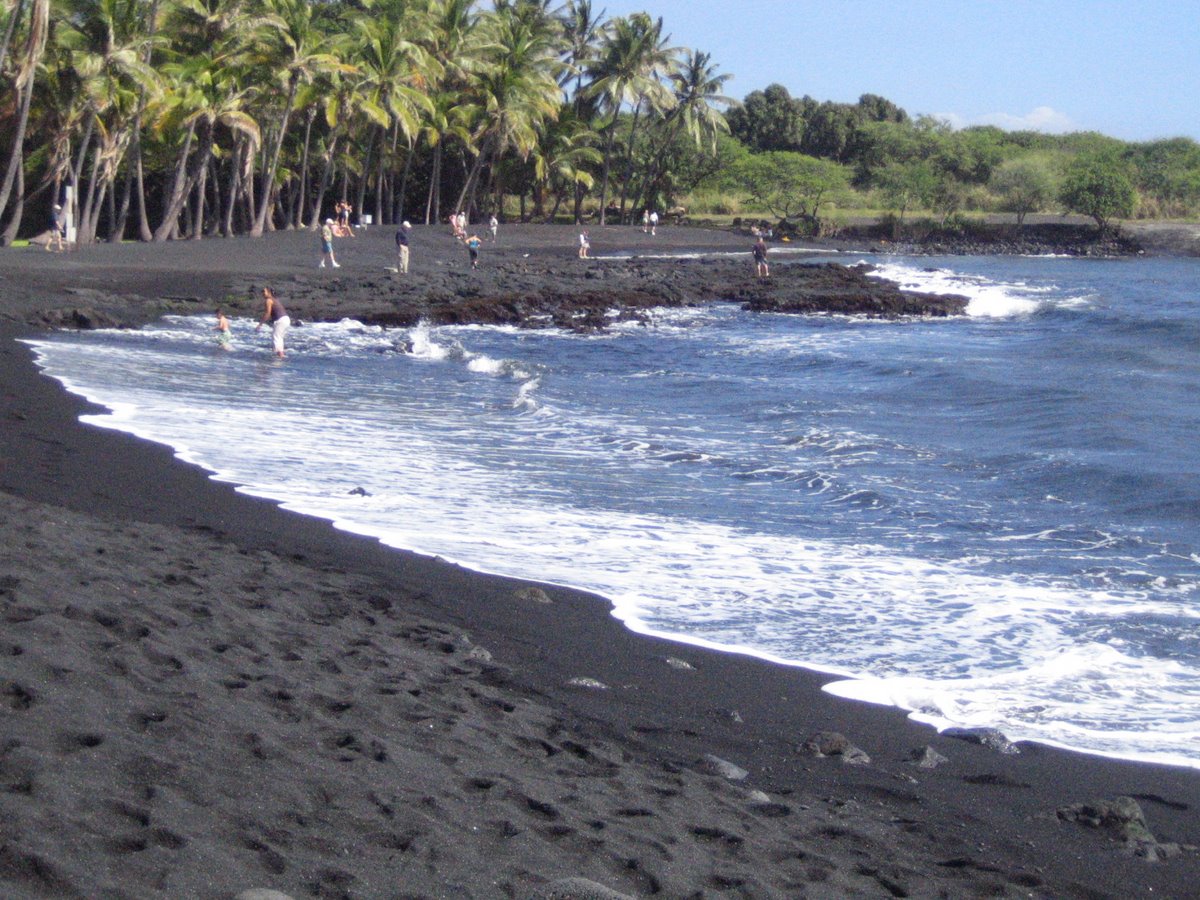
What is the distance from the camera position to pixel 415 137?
163 feet

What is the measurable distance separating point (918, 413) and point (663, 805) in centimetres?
1373

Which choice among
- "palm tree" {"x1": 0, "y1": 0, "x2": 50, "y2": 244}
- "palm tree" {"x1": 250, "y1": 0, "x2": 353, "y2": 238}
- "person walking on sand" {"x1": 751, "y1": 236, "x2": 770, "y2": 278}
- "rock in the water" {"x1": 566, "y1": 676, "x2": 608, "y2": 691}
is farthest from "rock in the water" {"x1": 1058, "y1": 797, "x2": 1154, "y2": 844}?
"person walking on sand" {"x1": 751, "y1": 236, "x2": 770, "y2": 278}

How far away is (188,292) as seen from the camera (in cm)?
2694

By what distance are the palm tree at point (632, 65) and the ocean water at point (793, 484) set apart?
35437 mm

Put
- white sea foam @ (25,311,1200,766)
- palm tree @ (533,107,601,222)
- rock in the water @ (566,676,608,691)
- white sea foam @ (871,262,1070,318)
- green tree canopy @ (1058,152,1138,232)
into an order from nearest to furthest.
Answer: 1. rock in the water @ (566,676,608,691)
2. white sea foam @ (25,311,1200,766)
3. white sea foam @ (871,262,1070,318)
4. palm tree @ (533,107,601,222)
5. green tree canopy @ (1058,152,1138,232)

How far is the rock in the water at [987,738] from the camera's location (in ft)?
18.2

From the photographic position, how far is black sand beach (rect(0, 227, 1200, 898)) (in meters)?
3.59

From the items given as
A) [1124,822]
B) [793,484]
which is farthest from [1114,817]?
[793,484]

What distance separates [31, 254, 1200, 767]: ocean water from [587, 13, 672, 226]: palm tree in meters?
35.4

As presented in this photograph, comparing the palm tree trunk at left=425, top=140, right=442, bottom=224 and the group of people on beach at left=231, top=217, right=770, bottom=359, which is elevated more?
the palm tree trunk at left=425, top=140, right=442, bottom=224

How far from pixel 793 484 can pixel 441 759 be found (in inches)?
309

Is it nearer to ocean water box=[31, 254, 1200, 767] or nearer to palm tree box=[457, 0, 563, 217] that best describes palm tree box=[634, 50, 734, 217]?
palm tree box=[457, 0, 563, 217]

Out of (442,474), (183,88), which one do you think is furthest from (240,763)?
(183,88)

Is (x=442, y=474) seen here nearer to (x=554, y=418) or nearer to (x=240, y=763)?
(x=554, y=418)
